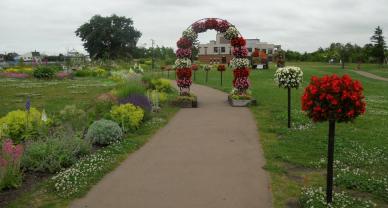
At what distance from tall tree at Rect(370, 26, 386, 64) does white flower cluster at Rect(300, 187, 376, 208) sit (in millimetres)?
66349

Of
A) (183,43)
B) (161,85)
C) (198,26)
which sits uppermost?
(198,26)

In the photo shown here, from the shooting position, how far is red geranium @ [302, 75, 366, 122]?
5.15 metres

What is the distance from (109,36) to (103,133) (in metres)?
66.2

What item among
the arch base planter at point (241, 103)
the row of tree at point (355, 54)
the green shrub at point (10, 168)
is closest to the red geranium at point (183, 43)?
the arch base planter at point (241, 103)

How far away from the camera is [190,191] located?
5.91 meters

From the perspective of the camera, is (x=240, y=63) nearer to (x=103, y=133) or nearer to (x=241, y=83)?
(x=241, y=83)

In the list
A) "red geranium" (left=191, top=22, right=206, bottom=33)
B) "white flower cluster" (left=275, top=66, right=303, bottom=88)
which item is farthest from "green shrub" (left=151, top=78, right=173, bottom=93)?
"white flower cluster" (left=275, top=66, right=303, bottom=88)

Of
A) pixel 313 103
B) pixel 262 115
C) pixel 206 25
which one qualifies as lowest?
pixel 262 115

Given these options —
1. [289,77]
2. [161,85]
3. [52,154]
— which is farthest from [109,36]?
[52,154]

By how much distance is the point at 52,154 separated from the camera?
7.06m

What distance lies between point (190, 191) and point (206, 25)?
38.4ft

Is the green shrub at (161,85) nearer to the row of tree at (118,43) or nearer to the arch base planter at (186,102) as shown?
the arch base planter at (186,102)

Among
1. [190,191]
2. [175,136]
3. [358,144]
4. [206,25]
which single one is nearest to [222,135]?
[175,136]

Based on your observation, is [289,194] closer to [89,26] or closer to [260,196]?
[260,196]
